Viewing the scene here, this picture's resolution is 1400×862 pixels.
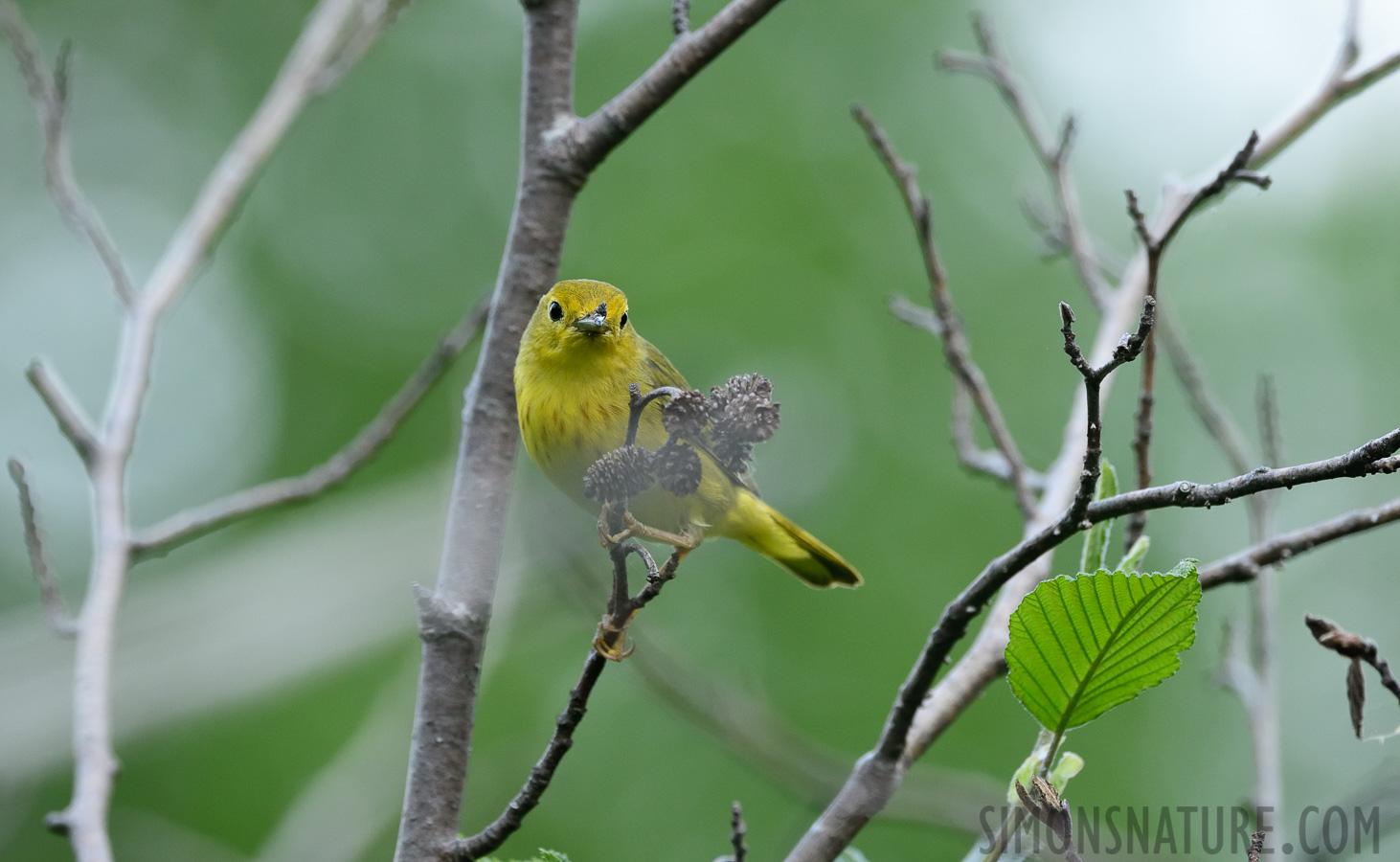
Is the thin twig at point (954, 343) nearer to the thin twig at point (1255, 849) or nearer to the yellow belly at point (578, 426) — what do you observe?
the yellow belly at point (578, 426)

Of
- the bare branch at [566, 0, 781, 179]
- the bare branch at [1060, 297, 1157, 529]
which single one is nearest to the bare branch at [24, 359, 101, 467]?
the bare branch at [566, 0, 781, 179]

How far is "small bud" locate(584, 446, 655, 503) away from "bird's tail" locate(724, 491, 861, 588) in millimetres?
1969

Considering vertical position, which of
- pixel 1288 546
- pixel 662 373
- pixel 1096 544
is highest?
pixel 662 373

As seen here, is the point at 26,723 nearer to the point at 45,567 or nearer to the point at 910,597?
the point at 45,567

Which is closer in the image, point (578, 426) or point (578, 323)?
point (578, 426)

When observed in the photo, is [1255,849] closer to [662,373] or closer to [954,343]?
[954,343]

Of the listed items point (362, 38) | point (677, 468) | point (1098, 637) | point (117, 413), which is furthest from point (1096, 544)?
point (362, 38)

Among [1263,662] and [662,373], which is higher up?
[662,373]

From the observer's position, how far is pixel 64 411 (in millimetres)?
2812

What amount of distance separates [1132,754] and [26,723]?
6973 mm

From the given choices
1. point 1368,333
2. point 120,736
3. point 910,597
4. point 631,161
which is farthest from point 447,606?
point 1368,333

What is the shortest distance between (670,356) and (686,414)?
5643mm

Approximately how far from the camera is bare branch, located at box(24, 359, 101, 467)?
9.18ft

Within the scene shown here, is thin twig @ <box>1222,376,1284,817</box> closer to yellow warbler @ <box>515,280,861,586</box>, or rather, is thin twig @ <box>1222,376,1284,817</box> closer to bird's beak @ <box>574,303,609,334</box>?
yellow warbler @ <box>515,280,861,586</box>
